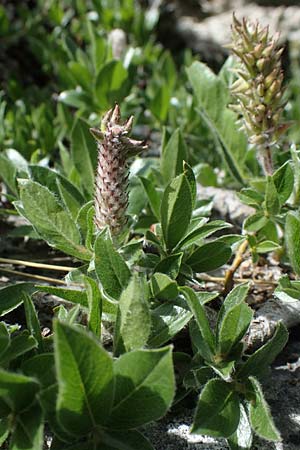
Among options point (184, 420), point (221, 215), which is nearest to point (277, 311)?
point (184, 420)

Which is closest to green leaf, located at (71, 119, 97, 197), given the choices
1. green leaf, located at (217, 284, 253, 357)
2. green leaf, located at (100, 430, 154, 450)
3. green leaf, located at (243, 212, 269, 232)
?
green leaf, located at (243, 212, 269, 232)

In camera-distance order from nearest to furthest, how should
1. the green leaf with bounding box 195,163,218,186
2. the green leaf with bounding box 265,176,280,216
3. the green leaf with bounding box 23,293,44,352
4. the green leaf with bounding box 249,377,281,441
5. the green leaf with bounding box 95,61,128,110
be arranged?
the green leaf with bounding box 249,377,281,441, the green leaf with bounding box 23,293,44,352, the green leaf with bounding box 265,176,280,216, the green leaf with bounding box 195,163,218,186, the green leaf with bounding box 95,61,128,110

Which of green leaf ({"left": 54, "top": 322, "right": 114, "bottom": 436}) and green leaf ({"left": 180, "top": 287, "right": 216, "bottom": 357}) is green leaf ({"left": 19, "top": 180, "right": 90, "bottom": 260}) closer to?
green leaf ({"left": 180, "top": 287, "right": 216, "bottom": 357})

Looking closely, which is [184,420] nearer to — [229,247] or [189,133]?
[229,247]

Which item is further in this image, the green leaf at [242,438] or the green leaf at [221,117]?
the green leaf at [221,117]

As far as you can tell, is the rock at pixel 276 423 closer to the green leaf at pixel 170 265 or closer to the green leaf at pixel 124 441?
the green leaf at pixel 124 441

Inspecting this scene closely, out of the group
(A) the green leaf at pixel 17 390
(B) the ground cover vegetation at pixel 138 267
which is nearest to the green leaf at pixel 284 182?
(B) the ground cover vegetation at pixel 138 267

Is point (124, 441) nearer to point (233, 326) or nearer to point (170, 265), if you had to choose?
point (233, 326)
